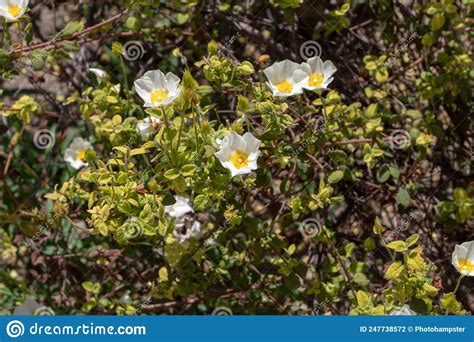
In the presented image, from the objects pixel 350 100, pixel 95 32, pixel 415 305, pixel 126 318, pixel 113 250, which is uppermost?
pixel 95 32

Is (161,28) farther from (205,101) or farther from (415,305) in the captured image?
(415,305)

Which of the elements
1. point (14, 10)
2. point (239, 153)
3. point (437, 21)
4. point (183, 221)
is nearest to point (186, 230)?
point (183, 221)

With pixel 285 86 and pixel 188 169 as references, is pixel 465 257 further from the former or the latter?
pixel 188 169

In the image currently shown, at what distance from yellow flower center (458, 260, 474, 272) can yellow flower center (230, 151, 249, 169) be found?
80 centimetres

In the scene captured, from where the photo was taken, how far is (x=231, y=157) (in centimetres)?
231

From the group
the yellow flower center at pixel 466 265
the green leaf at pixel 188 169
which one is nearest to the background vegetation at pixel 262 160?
the yellow flower center at pixel 466 265

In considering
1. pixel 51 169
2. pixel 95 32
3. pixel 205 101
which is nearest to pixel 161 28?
pixel 95 32

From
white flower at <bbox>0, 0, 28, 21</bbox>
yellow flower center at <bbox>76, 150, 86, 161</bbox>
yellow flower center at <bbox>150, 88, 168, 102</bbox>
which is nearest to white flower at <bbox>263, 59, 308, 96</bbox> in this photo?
yellow flower center at <bbox>150, 88, 168, 102</bbox>

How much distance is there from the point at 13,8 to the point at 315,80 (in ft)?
3.52

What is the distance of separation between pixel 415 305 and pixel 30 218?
5.53ft

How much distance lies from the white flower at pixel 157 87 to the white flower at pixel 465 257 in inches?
41.6

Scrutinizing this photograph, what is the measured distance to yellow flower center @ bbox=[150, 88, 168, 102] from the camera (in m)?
2.38

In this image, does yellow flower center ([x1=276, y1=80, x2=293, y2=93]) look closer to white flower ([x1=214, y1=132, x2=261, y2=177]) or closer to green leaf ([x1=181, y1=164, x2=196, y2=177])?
white flower ([x1=214, y1=132, x2=261, y2=177])

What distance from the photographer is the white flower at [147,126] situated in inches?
103
